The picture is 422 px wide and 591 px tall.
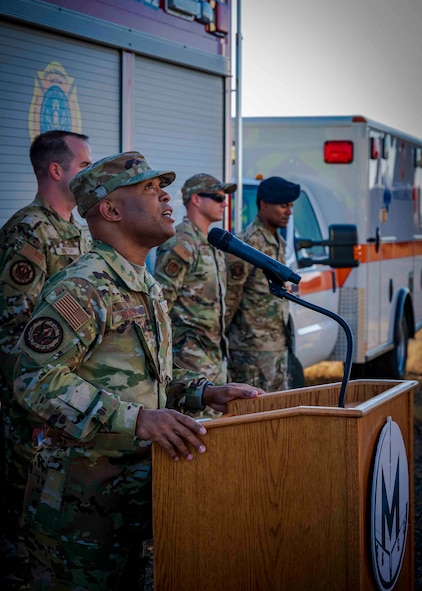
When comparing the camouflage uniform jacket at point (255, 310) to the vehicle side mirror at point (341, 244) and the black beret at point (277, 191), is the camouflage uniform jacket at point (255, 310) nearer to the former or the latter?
the black beret at point (277, 191)

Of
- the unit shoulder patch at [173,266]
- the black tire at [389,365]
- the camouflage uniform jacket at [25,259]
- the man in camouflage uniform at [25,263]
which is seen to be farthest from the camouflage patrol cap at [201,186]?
the black tire at [389,365]

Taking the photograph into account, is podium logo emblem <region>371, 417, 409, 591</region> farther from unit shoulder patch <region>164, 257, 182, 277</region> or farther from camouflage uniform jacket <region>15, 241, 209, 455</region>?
unit shoulder patch <region>164, 257, 182, 277</region>

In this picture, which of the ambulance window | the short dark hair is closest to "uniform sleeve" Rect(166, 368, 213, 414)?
the short dark hair

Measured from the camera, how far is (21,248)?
155 inches

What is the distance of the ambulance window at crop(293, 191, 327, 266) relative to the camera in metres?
7.81

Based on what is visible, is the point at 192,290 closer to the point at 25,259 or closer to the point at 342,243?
the point at 25,259

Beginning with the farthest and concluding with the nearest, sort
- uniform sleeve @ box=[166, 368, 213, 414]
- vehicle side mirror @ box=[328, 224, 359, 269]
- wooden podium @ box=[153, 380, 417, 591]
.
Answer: vehicle side mirror @ box=[328, 224, 359, 269] → uniform sleeve @ box=[166, 368, 213, 414] → wooden podium @ box=[153, 380, 417, 591]

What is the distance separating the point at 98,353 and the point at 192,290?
2.39 m

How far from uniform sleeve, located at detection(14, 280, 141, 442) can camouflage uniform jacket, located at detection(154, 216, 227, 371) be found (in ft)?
7.79

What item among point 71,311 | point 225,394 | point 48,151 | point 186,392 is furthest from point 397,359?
point 71,311

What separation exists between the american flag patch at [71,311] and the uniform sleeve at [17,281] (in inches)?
56.7

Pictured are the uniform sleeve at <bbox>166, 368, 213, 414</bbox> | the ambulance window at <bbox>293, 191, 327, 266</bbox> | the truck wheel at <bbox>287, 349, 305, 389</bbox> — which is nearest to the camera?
the uniform sleeve at <bbox>166, 368, 213, 414</bbox>

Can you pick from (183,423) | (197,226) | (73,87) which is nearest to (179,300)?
(197,226)

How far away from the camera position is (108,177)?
9.00 feet
